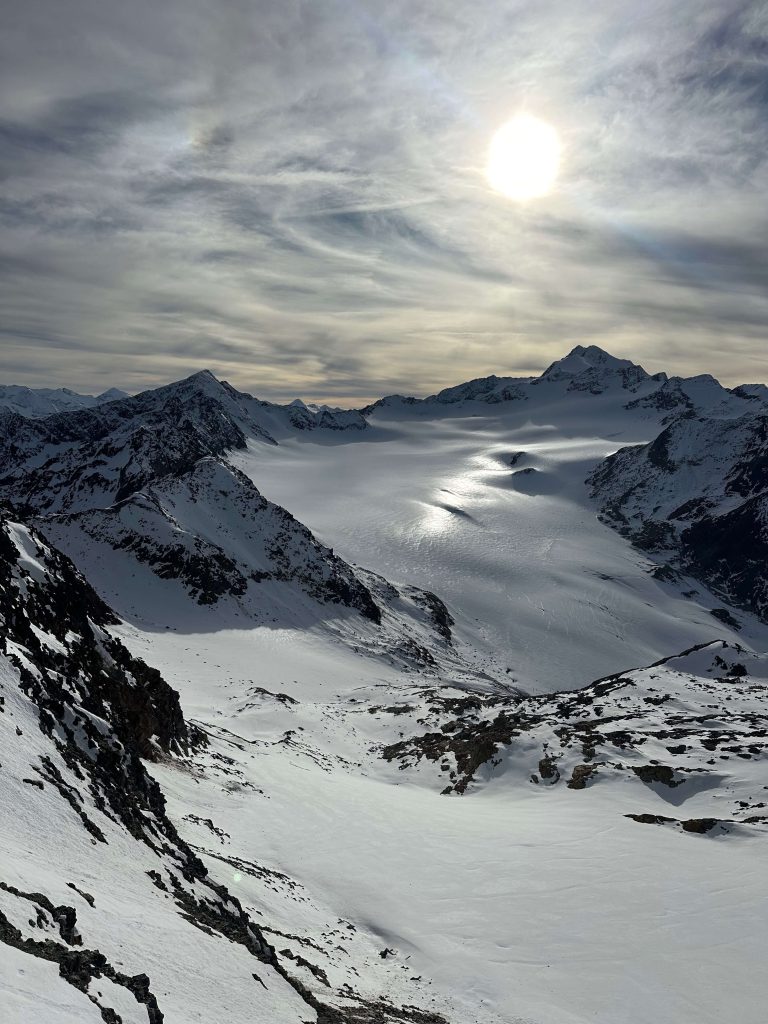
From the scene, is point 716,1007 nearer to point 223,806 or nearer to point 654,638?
point 223,806

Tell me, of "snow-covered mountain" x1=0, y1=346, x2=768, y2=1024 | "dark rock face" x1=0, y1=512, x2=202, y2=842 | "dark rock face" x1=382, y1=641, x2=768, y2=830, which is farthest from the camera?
"dark rock face" x1=382, y1=641, x2=768, y2=830

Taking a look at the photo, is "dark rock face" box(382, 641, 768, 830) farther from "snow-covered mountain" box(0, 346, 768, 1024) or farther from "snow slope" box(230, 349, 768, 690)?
"snow slope" box(230, 349, 768, 690)

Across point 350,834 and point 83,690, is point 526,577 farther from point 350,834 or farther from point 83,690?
point 83,690

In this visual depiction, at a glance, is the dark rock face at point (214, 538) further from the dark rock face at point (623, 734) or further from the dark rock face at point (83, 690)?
the dark rock face at point (83, 690)

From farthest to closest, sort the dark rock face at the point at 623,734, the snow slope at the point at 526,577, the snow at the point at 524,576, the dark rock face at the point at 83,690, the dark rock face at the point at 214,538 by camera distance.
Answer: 1. the snow slope at the point at 526,577
2. the snow at the point at 524,576
3. the dark rock face at the point at 214,538
4. the dark rock face at the point at 623,734
5. the dark rock face at the point at 83,690

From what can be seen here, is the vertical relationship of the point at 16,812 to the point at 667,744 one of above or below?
above

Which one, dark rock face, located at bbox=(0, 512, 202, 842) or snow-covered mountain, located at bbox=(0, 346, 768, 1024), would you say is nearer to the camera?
snow-covered mountain, located at bbox=(0, 346, 768, 1024)

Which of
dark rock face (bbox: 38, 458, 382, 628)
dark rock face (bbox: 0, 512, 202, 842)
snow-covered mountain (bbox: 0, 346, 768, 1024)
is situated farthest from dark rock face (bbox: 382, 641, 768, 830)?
dark rock face (bbox: 38, 458, 382, 628)

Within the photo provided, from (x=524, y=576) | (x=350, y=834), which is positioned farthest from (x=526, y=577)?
(x=350, y=834)

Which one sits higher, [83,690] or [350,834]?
[83,690]

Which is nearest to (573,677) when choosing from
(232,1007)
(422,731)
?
(422,731)

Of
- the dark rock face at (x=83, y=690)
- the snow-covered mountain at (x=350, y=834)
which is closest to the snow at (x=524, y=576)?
the snow-covered mountain at (x=350, y=834)
